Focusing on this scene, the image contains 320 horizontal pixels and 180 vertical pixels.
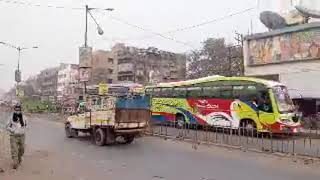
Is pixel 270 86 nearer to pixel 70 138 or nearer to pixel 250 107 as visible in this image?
pixel 250 107

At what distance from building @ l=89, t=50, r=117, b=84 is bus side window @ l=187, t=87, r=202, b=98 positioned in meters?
→ 60.6

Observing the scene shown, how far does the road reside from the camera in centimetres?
1205

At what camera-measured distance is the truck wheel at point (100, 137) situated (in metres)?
18.9

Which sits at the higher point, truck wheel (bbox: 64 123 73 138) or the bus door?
the bus door

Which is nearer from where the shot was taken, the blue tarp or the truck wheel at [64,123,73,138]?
the blue tarp

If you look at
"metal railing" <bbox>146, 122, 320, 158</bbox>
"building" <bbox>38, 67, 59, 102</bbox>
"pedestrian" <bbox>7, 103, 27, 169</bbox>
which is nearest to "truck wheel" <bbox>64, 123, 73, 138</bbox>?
"metal railing" <bbox>146, 122, 320, 158</bbox>

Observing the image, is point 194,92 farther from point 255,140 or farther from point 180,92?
point 255,140

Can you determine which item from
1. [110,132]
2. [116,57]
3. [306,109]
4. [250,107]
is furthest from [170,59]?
[110,132]

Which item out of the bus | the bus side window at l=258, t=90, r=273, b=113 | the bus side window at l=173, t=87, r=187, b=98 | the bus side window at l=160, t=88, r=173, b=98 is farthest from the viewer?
the bus side window at l=160, t=88, r=173, b=98

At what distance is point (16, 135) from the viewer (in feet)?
43.8

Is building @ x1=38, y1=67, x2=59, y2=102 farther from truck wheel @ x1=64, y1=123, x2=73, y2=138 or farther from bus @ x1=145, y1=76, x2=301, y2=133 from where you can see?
truck wheel @ x1=64, y1=123, x2=73, y2=138

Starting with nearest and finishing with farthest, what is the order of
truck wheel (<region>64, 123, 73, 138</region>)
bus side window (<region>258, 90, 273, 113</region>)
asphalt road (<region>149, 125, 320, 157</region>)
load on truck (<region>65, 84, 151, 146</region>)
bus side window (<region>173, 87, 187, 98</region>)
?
asphalt road (<region>149, 125, 320, 157</region>)
load on truck (<region>65, 84, 151, 146</region>)
truck wheel (<region>64, 123, 73, 138</region>)
bus side window (<region>258, 90, 273, 113</region>)
bus side window (<region>173, 87, 187, 98</region>)

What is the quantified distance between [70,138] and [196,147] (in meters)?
6.84

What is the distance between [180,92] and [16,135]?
17862mm
